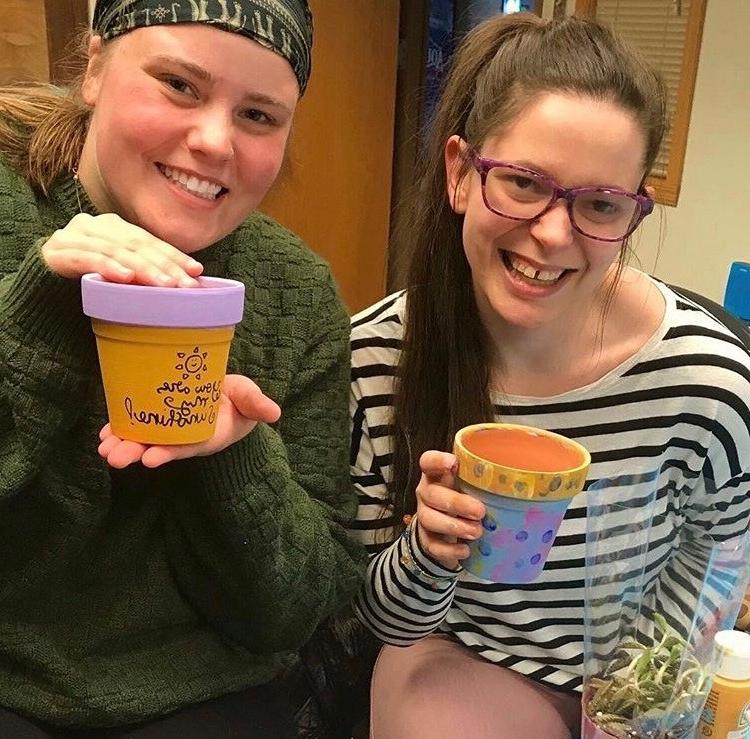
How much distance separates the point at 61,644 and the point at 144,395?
18.1 inches

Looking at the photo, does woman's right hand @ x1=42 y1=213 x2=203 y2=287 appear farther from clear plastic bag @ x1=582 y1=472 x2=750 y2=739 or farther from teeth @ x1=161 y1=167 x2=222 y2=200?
clear plastic bag @ x1=582 y1=472 x2=750 y2=739

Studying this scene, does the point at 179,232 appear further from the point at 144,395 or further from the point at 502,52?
the point at 502,52

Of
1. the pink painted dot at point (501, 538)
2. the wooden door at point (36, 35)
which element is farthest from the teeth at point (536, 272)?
the wooden door at point (36, 35)

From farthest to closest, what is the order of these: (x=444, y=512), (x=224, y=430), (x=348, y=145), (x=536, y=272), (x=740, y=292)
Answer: (x=348, y=145) < (x=740, y=292) < (x=536, y=272) < (x=444, y=512) < (x=224, y=430)

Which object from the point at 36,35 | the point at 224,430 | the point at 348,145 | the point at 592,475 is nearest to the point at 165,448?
the point at 224,430

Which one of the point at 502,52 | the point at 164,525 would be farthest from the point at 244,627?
the point at 502,52

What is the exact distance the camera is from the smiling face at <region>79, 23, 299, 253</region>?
99cm

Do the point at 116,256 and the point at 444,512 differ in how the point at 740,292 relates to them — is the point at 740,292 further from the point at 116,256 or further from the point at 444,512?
the point at 116,256

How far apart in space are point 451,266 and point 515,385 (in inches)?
8.3

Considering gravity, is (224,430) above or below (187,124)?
Result: below

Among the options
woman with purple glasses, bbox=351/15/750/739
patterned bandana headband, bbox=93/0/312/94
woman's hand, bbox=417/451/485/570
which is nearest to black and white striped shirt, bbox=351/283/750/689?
woman with purple glasses, bbox=351/15/750/739

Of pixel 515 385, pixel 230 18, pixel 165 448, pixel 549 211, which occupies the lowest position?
pixel 515 385

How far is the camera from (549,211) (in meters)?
1.15

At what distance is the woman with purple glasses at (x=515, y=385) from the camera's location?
1205 mm
